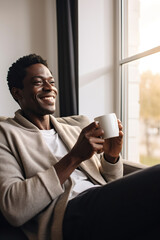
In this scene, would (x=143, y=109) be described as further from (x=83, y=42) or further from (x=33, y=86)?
(x=33, y=86)

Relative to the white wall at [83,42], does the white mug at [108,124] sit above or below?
below

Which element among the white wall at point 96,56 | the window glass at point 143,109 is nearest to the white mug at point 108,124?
the window glass at point 143,109

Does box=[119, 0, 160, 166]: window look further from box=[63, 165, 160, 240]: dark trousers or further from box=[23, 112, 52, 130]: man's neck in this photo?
box=[63, 165, 160, 240]: dark trousers

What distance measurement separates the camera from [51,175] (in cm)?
96

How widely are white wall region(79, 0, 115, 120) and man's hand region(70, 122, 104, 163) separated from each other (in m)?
1.02

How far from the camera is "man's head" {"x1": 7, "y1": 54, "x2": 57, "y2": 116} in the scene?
1291 mm

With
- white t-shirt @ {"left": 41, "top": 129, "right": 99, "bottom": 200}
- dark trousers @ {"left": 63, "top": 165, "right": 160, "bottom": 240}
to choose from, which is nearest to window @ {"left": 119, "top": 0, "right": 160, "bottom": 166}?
white t-shirt @ {"left": 41, "top": 129, "right": 99, "bottom": 200}

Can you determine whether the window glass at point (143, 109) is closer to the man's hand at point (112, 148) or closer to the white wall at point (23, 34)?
the man's hand at point (112, 148)

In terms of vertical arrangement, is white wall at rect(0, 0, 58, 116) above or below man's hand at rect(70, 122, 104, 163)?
above

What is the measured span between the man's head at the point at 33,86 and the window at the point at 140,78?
745mm

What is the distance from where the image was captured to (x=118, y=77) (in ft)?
6.78

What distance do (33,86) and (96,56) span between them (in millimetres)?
893

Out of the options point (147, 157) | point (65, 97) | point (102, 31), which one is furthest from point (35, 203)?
point (102, 31)

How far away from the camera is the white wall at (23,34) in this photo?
6.43 ft
